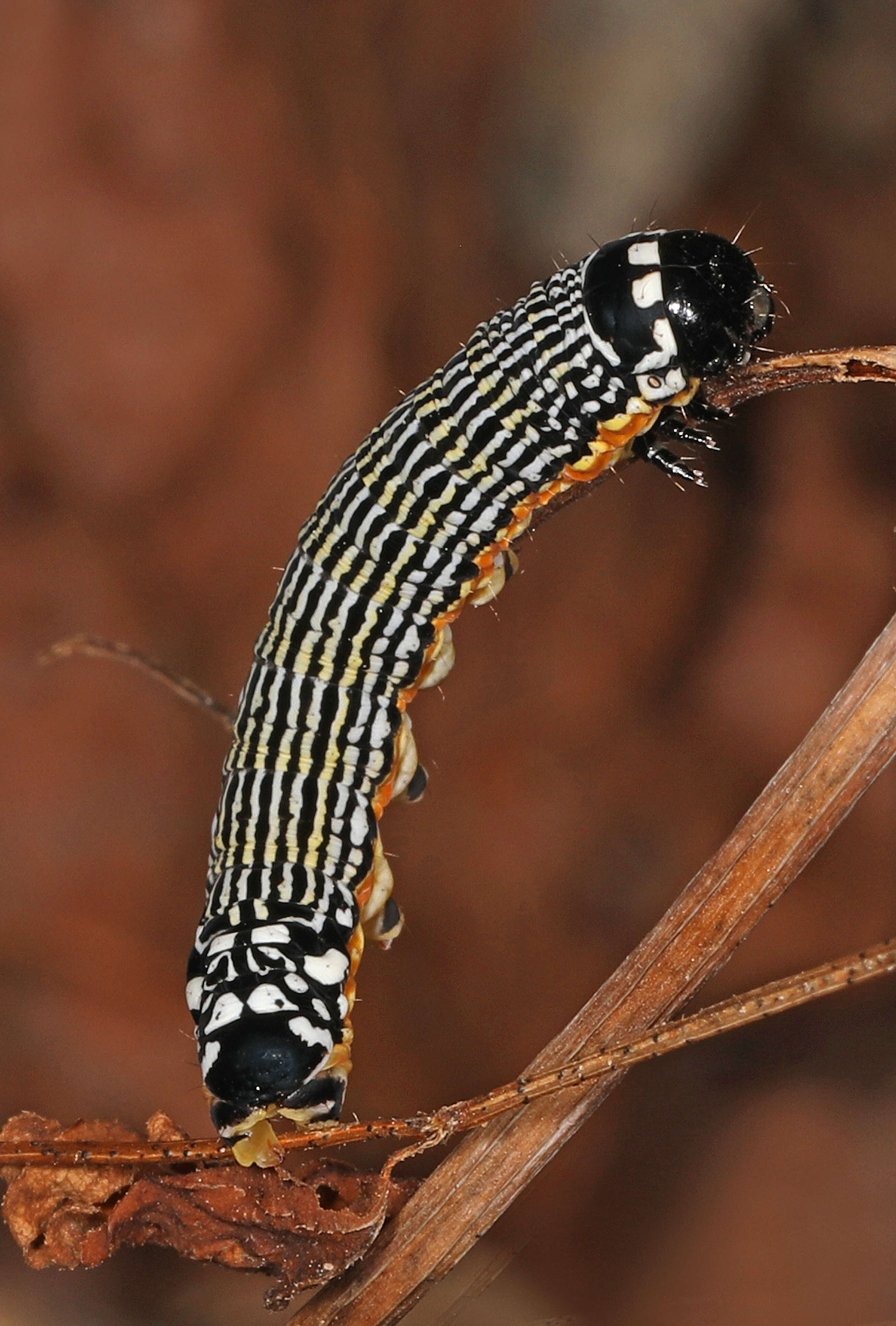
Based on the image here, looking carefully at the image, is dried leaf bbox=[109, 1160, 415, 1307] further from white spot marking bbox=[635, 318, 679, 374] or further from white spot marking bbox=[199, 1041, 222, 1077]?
white spot marking bbox=[635, 318, 679, 374]

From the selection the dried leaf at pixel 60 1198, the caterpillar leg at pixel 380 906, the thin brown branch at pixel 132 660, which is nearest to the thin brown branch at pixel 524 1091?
the dried leaf at pixel 60 1198

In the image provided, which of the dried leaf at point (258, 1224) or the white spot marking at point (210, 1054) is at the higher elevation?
the white spot marking at point (210, 1054)

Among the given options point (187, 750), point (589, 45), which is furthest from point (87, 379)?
point (589, 45)

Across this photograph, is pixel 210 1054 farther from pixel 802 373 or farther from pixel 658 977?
pixel 802 373

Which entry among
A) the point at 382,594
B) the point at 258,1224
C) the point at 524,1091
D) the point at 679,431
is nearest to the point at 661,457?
the point at 679,431

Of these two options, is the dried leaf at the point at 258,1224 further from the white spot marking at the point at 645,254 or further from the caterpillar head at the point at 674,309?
the white spot marking at the point at 645,254

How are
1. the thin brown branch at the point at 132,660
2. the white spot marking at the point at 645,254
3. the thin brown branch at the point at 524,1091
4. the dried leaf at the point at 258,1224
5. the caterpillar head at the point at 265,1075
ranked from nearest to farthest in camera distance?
the thin brown branch at the point at 524,1091 → the dried leaf at the point at 258,1224 → the caterpillar head at the point at 265,1075 → the white spot marking at the point at 645,254 → the thin brown branch at the point at 132,660
